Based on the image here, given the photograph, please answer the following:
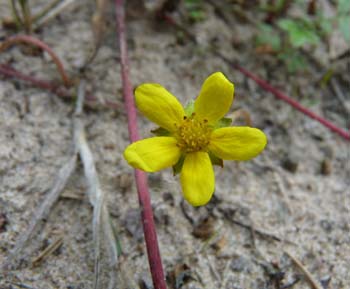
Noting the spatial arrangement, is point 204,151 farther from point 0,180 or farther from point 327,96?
point 327,96

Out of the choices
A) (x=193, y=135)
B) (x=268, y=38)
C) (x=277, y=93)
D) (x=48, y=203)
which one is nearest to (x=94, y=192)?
(x=48, y=203)

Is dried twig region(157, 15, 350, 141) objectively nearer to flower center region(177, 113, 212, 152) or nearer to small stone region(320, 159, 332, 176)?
small stone region(320, 159, 332, 176)

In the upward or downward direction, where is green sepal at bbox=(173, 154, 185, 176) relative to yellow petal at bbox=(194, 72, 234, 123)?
downward

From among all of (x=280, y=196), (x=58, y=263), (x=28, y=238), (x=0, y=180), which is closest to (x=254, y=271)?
(x=280, y=196)

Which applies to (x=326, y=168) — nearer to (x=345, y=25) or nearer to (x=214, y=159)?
(x=345, y=25)

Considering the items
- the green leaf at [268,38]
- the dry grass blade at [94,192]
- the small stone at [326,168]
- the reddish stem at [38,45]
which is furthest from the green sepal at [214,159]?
the green leaf at [268,38]

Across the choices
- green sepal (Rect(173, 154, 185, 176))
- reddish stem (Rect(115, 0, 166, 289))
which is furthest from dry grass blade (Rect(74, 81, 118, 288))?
green sepal (Rect(173, 154, 185, 176))

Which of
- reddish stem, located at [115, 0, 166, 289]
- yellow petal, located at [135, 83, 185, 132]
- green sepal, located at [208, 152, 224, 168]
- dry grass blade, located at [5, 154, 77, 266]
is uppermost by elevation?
yellow petal, located at [135, 83, 185, 132]
